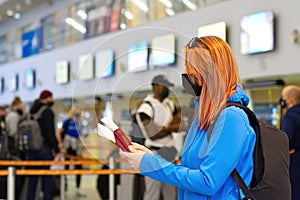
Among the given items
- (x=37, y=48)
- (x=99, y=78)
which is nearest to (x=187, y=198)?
(x=99, y=78)

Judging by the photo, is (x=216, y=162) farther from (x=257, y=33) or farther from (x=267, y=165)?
(x=257, y=33)

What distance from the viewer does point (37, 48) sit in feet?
56.9

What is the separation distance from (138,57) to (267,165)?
845mm

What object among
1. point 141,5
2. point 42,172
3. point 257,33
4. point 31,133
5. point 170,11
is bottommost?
point 42,172

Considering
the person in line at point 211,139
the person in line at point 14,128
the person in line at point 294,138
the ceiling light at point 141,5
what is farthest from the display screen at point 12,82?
the person in line at point 211,139

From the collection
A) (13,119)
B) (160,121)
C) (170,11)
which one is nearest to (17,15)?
(170,11)

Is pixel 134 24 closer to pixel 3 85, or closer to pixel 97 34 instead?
pixel 97 34

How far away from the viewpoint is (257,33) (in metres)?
7.90

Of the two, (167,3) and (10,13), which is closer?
(167,3)

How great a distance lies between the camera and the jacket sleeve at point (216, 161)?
1.48 m

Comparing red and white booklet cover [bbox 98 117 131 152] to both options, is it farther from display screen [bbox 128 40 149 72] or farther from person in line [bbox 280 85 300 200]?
person in line [bbox 280 85 300 200]

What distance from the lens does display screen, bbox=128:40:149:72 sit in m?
2.01

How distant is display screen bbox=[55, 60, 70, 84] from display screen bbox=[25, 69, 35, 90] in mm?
2135

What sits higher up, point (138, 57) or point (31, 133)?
point (138, 57)
